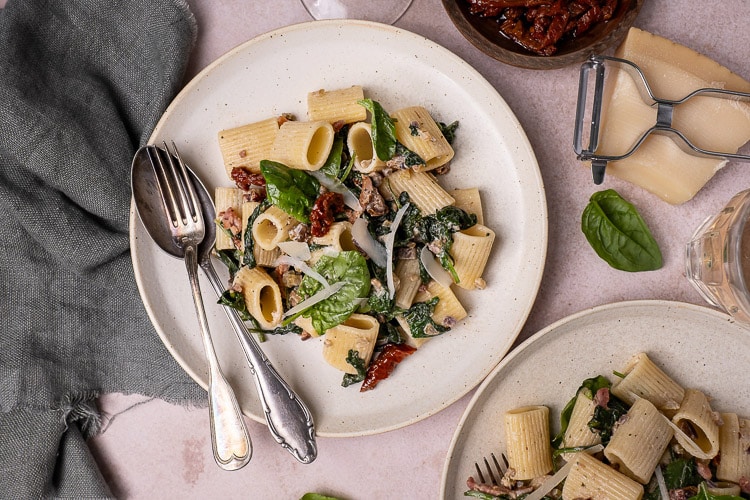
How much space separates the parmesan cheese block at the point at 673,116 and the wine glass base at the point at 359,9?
28.7 inches

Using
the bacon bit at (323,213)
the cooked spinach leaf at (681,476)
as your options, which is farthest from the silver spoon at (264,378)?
the cooked spinach leaf at (681,476)

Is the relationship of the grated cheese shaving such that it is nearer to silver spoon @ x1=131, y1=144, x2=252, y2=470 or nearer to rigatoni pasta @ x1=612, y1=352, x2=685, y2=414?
silver spoon @ x1=131, y1=144, x2=252, y2=470

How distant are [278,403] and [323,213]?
67 cm

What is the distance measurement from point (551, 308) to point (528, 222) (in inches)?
13.2

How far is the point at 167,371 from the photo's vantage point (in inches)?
99.0

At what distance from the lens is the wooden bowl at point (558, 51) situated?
2127mm

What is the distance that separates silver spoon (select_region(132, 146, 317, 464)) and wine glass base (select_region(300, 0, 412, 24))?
0.71 meters

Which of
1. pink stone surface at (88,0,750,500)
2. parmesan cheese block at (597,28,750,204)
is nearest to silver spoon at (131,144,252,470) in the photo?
pink stone surface at (88,0,750,500)

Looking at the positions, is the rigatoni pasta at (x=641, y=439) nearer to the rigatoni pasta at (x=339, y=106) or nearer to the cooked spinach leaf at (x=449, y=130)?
the cooked spinach leaf at (x=449, y=130)

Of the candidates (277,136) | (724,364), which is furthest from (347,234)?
(724,364)

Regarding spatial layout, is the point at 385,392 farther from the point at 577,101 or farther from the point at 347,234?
the point at 577,101

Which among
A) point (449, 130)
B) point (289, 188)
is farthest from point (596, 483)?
point (289, 188)

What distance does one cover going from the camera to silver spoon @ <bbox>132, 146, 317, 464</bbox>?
91.0 inches

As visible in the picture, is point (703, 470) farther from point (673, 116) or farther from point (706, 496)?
point (673, 116)
